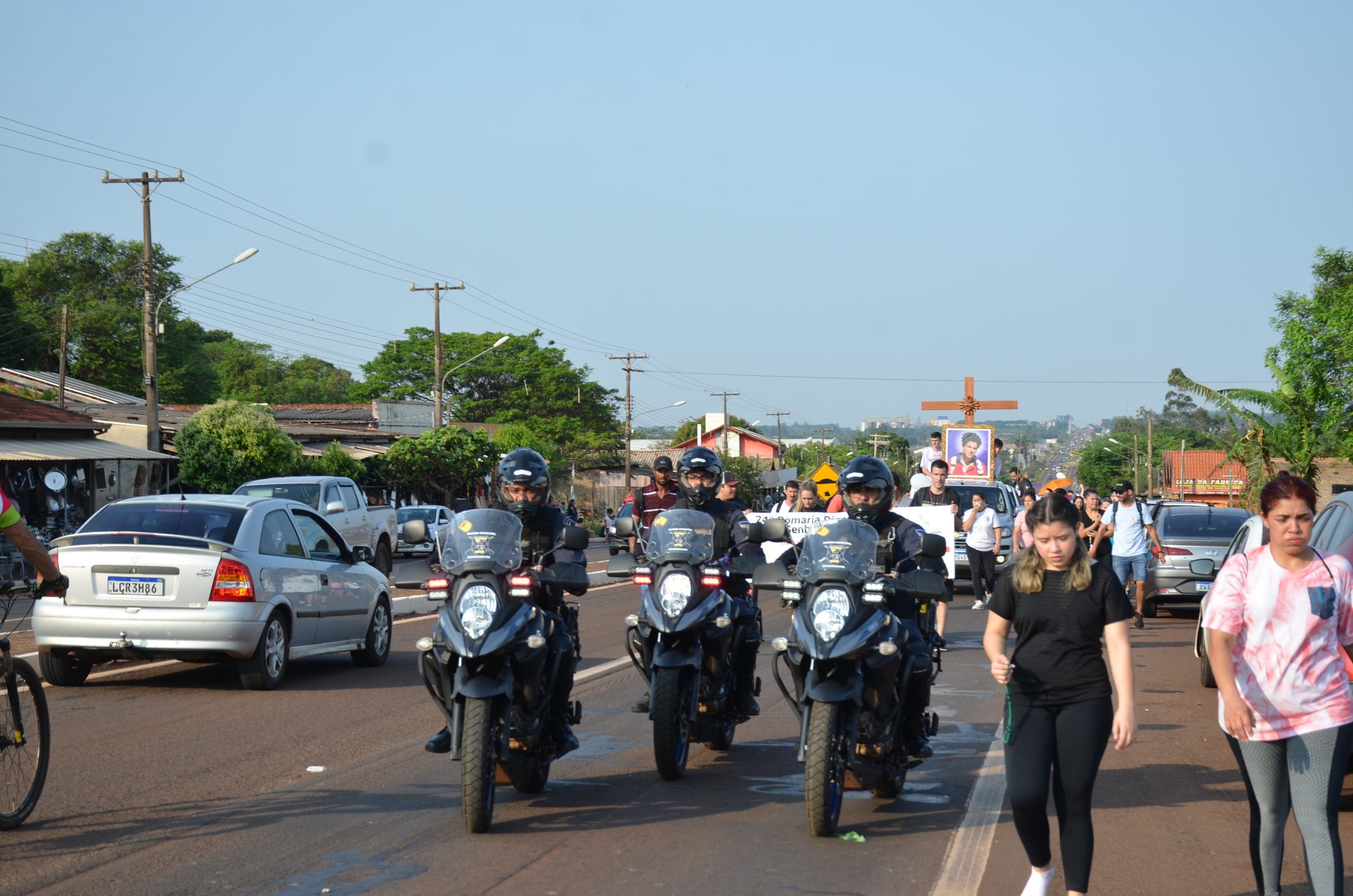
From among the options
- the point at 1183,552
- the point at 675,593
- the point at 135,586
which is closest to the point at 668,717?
the point at 675,593

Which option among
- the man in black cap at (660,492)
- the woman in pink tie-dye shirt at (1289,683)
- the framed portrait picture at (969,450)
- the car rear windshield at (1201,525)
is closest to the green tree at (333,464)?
the framed portrait picture at (969,450)

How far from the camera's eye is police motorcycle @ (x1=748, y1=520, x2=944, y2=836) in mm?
6176

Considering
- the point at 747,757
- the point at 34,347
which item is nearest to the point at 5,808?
the point at 747,757

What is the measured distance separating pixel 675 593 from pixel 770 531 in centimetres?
64

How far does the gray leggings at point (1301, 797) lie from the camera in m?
4.70

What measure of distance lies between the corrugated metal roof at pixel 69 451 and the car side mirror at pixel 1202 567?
23.8 meters

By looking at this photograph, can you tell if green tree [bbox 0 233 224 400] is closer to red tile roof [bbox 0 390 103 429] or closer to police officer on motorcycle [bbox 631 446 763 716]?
red tile roof [bbox 0 390 103 429]

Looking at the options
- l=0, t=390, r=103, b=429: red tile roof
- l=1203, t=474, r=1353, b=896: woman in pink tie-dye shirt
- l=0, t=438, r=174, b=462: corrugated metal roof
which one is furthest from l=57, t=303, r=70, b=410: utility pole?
l=1203, t=474, r=1353, b=896: woman in pink tie-dye shirt

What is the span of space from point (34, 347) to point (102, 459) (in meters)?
34.1

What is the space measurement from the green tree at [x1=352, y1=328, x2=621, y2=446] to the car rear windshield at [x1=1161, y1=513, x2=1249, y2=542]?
6247 cm

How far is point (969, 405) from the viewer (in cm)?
4950

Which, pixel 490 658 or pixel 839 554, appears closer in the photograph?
pixel 490 658

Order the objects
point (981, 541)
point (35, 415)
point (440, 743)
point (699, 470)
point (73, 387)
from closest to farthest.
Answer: point (440, 743) < point (699, 470) < point (981, 541) < point (35, 415) < point (73, 387)

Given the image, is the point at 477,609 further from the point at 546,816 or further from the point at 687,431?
the point at 687,431
